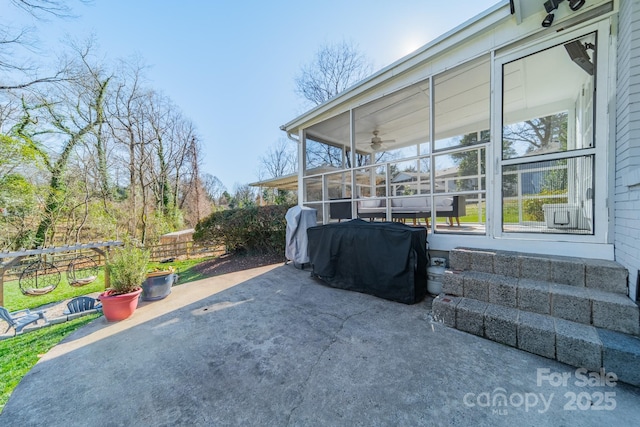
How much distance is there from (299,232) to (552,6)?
451cm

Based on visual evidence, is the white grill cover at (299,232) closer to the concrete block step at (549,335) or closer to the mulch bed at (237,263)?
the mulch bed at (237,263)

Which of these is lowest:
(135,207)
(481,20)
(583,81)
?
(135,207)

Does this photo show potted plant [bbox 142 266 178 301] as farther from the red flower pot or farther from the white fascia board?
the white fascia board

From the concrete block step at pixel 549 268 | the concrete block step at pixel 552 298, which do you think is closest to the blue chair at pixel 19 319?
the concrete block step at pixel 552 298

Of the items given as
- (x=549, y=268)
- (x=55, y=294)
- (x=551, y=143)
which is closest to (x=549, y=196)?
(x=551, y=143)

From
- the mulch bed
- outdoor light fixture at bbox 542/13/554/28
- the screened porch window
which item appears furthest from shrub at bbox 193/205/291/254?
outdoor light fixture at bbox 542/13/554/28

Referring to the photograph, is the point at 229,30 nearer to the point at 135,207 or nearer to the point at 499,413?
the point at 135,207

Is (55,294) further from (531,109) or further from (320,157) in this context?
(531,109)

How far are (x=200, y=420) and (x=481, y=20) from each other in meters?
4.84

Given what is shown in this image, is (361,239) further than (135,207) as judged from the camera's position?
No

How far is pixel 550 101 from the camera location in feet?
10.3

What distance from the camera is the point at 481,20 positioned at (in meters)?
2.90

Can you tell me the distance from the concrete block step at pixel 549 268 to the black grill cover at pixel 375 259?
19.2 inches

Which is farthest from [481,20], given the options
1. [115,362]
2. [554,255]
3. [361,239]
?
[115,362]
